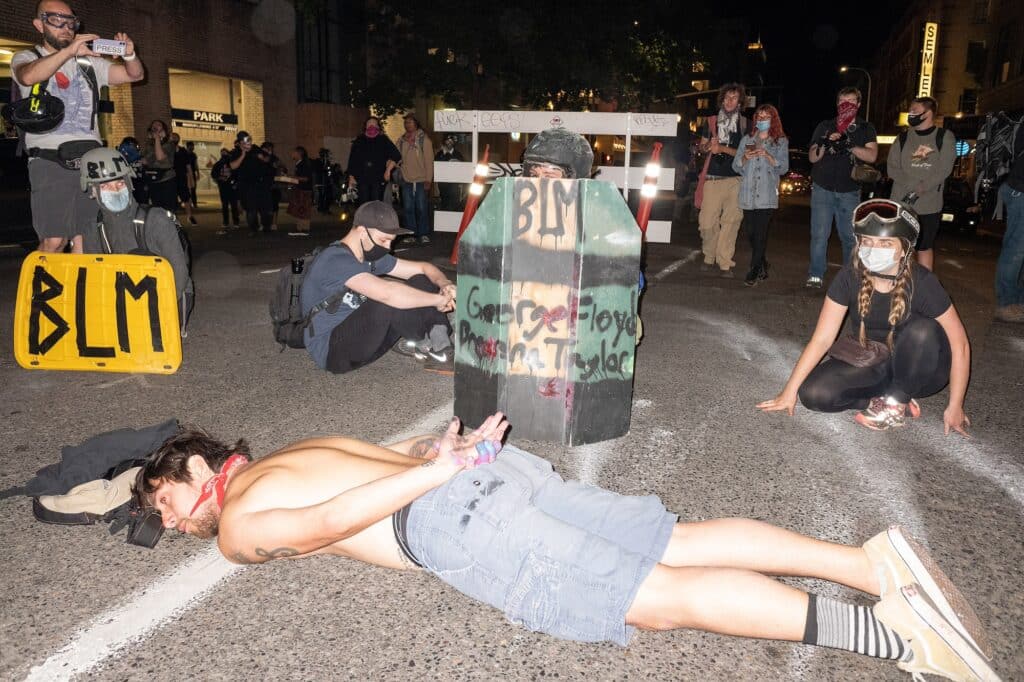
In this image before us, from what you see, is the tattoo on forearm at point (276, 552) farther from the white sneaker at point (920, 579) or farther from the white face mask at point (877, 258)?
the white face mask at point (877, 258)

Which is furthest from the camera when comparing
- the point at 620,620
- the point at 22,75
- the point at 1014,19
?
the point at 1014,19

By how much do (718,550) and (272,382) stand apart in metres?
3.48

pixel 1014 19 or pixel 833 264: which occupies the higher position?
pixel 1014 19

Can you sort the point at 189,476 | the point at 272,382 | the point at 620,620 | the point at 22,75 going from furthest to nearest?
1. the point at 22,75
2. the point at 272,382
3. the point at 189,476
4. the point at 620,620

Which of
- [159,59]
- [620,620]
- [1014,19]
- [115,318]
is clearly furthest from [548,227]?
[1014,19]

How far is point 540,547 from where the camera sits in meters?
2.12

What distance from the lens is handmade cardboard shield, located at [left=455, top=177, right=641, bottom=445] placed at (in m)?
3.64

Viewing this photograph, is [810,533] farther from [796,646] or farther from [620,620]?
[620,620]

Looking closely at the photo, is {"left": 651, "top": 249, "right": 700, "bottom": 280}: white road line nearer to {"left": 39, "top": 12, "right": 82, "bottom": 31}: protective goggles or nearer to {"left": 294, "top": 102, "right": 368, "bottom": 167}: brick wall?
{"left": 39, "top": 12, "right": 82, "bottom": 31}: protective goggles

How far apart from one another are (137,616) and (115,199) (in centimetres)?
404

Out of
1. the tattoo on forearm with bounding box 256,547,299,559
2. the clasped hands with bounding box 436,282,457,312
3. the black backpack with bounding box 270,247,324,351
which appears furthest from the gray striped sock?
the black backpack with bounding box 270,247,324,351

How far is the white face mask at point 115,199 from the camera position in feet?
17.8

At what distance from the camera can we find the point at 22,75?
567cm

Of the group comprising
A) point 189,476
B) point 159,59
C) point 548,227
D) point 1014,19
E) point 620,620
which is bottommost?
point 620,620
